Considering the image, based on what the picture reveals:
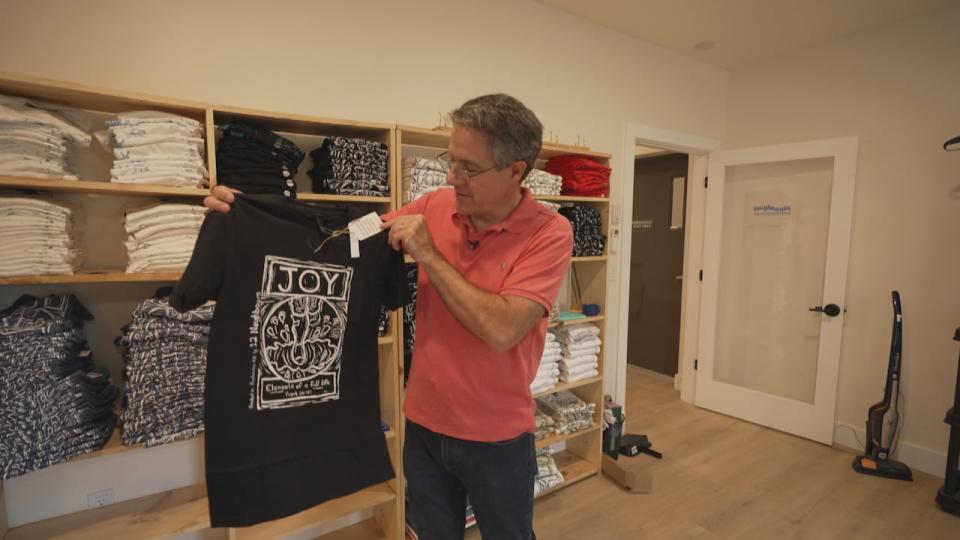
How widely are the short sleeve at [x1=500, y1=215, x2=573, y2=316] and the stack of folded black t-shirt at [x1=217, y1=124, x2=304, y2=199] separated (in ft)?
3.16

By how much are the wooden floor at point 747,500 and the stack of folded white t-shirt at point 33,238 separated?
6.83ft

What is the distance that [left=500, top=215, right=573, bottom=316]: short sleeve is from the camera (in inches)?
44.1

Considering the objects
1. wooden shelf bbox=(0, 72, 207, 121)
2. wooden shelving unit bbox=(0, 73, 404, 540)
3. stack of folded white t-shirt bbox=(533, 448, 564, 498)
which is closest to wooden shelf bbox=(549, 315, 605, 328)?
stack of folded white t-shirt bbox=(533, 448, 564, 498)

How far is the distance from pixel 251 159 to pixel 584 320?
1.94m

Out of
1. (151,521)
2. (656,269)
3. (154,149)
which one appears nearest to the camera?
(154,149)

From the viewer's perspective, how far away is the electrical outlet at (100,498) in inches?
66.6

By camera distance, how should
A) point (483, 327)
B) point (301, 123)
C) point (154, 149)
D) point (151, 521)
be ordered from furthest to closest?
point (301, 123), point (151, 521), point (154, 149), point (483, 327)

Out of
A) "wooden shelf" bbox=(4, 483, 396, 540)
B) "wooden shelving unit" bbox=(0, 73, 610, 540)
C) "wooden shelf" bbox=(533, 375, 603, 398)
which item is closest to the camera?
"wooden shelving unit" bbox=(0, 73, 610, 540)

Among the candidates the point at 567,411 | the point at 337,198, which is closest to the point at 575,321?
the point at 567,411

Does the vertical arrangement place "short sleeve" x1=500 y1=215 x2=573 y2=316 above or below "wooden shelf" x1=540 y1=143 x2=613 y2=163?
below

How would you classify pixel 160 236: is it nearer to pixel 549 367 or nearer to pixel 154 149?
pixel 154 149

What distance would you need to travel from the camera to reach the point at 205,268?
105 centimetres

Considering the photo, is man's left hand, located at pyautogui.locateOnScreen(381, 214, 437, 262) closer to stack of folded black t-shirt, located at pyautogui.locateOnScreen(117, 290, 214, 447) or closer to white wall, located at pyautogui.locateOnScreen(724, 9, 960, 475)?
stack of folded black t-shirt, located at pyautogui.locateOnScreen(117, 290, 214, 447)

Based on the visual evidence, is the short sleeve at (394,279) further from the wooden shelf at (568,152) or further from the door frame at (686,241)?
the door frame at (686,241)
